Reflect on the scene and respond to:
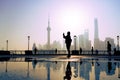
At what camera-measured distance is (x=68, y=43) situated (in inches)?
1532

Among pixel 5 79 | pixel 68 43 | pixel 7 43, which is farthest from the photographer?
pixel 7 43

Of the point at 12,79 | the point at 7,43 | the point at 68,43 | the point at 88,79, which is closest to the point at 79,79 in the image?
the point at 88,79

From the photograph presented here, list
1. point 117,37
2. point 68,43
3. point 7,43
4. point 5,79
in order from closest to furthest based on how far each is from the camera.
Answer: point 5,79, point 68,43, point 117,37, point 7,43

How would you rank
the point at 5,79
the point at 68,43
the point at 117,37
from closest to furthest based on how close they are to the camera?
the point at 5,79 → the point at 68,43 → the point at 117,37

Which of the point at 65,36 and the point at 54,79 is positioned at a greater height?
the point at 65,36

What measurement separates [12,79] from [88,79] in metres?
3.33

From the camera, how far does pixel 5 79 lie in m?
11.4

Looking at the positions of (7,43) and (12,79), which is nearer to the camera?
(12,79)

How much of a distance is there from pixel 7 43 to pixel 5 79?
87710mm

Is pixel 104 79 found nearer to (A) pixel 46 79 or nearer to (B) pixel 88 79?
(B) pixel 88 79

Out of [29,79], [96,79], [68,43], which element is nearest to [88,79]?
[96,79]

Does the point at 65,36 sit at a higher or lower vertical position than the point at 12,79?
higher

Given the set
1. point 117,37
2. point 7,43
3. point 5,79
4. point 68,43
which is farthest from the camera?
point 7,43

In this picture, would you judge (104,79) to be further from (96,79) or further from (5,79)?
(5,79)
